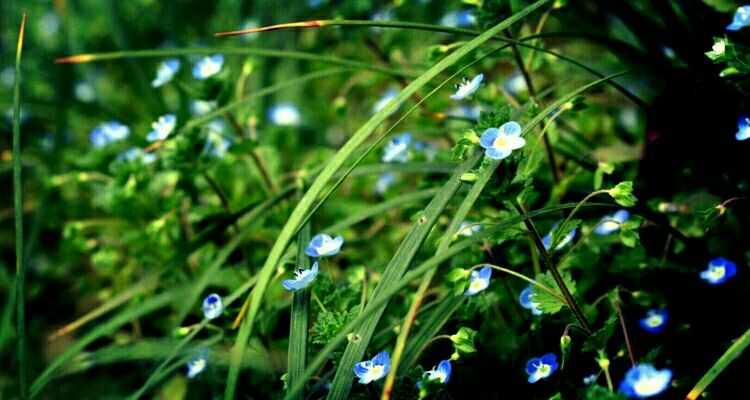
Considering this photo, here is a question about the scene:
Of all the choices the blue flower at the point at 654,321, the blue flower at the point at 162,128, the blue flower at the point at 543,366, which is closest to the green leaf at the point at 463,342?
the blue flower at the point at 543,366

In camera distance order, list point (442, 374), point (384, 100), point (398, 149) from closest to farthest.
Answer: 1. point (442, 374)
2. point (398, 149)
3. point (384, 100)

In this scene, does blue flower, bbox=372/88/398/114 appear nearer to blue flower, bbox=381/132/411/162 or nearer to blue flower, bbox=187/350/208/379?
blue flower, bbox=381/132/411/162

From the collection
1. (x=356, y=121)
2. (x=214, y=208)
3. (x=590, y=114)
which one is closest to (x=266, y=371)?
(x=214, y=208)

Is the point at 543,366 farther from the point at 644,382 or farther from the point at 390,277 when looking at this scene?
the point at 390,277

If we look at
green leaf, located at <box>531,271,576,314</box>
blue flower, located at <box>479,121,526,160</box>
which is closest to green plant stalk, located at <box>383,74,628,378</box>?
blue flower, located at <box>479,121,526,160</box>

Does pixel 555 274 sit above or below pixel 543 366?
above

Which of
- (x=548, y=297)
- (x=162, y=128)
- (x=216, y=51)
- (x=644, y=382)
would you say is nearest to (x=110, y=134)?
(x=162, y=128)
